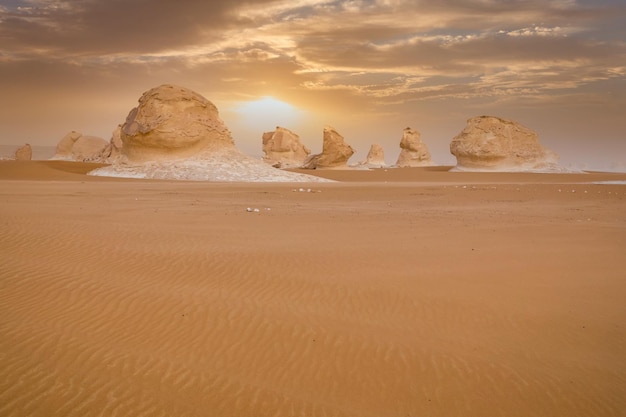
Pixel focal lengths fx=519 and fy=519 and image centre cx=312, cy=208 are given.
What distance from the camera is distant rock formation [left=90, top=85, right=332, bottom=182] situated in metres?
33.2

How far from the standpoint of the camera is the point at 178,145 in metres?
34.0

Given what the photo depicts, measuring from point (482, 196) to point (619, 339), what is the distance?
1878 cm

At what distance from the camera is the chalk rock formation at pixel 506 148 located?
4606 cm

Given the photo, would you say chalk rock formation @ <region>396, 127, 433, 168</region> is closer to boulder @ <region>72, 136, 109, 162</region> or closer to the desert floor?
boulder @ <region>72, 136, 109, 162</region>

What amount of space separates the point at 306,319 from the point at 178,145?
96.4 ft

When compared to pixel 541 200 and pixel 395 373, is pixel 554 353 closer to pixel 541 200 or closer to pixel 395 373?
pixel 395 373

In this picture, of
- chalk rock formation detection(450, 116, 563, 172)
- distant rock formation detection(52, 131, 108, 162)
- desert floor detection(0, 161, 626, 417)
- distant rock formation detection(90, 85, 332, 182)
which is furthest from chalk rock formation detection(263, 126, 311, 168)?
desert floor detection(0, 161, 626, 417)

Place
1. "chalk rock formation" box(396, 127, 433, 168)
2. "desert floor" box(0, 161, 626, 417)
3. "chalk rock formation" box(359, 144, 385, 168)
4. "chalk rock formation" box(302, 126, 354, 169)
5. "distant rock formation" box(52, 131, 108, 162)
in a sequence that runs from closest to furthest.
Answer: "desert floor" box(0, 161, 626, 417), "chalk rock formation" box(302, 126, 354, 169), "chalk rock formation" box(396, 127, 433, 168), "distant rock formation" box(52, 131, 108, 162), "chalk rock formation" box(359, 144, 385, 168)

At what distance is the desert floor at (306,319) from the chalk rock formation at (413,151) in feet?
188

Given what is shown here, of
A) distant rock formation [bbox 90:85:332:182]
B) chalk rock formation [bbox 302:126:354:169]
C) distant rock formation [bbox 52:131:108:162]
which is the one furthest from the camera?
distant rock formation [bbox 52:131:108:162]

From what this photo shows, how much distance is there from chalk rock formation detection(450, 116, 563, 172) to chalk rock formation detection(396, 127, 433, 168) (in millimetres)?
21954

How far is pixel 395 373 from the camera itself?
516cm

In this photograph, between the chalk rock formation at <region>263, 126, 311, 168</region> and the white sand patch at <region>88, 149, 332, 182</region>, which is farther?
the chalk rock formation at <region>263, 126, 311, 168</region>

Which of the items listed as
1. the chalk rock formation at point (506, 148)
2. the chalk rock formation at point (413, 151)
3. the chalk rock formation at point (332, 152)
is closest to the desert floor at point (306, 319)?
the chalk rock formation at point (506, 148)
